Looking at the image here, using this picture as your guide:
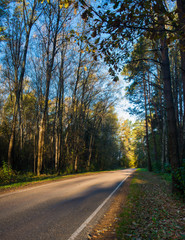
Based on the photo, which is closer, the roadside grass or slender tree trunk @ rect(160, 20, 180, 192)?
the roadside grass

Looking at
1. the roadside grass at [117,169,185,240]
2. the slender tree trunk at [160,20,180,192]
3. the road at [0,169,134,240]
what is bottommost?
the roadside grass at [117,169,185,240]

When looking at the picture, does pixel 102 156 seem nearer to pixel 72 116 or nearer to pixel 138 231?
pixel 72 116

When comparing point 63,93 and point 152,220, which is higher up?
point 63,93

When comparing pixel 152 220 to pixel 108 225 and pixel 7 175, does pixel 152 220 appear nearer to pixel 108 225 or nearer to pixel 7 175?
pixel 108 225

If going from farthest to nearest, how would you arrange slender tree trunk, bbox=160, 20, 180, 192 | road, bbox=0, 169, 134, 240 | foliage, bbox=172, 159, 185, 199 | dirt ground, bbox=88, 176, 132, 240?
1. slender tree trunk, bbox=160, 20, 180, 192
2. foliage, bbox=172, 159, 185, 199
3. dirt ground, bbox=88, 176, 132, 240
4. road, bbox=0, 169, 134, 240

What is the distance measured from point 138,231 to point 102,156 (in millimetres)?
31158

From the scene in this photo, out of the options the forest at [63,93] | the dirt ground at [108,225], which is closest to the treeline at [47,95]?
the forest at [63,93]

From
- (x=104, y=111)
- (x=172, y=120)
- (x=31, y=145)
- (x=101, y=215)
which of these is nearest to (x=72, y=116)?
(x=104, y=111)

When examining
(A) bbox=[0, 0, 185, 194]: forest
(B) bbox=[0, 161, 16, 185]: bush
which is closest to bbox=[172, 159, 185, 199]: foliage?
(A) bbox=[0, 0, 185, 194]: forest

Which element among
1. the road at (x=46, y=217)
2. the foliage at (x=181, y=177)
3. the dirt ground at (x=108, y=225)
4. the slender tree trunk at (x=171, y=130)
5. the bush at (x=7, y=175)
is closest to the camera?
the road at (x=46, y=217)

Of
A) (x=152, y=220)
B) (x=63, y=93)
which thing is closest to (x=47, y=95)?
(x=63, y=93)

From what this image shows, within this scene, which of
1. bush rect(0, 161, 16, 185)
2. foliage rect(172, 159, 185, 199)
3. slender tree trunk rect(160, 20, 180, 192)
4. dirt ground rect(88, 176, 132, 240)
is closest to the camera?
dirt ground rect(88, 176, 132, 240)

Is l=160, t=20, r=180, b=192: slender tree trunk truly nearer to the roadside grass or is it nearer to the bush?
the roadside grass

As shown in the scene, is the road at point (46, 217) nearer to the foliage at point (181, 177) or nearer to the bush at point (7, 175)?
the foliage at point (181, 177)
